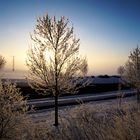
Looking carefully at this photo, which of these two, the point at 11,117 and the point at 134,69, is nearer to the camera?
the point at 11,117

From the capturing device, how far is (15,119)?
31.5 ft

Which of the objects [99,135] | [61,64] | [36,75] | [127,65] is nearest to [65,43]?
[61,64]

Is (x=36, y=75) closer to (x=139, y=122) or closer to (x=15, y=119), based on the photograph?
(x=15, y=119)

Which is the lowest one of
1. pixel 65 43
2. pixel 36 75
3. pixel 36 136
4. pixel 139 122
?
pixel 36 136

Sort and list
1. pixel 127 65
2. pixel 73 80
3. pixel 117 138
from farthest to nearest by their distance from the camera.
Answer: pixel 127 65
pixel 73 80
pixel 117 138

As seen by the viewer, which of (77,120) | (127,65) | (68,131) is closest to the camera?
(68,131)

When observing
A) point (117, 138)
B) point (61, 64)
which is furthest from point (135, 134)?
point (61, 64)

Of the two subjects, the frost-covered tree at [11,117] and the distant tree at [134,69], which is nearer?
the frost-covered tree at [11,117]

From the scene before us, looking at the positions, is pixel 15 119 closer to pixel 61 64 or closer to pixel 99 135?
pixel 99 135

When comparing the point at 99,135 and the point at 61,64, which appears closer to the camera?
the point at 99,135

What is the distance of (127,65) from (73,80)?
42.4 feet

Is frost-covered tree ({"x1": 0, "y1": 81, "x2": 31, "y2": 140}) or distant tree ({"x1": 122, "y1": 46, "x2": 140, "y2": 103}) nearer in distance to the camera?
frost-covered tree ({"x1": 0, "y1": 81, "x2": 31, "y2": 140})

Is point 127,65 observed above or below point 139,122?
above

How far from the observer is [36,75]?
1834cm
